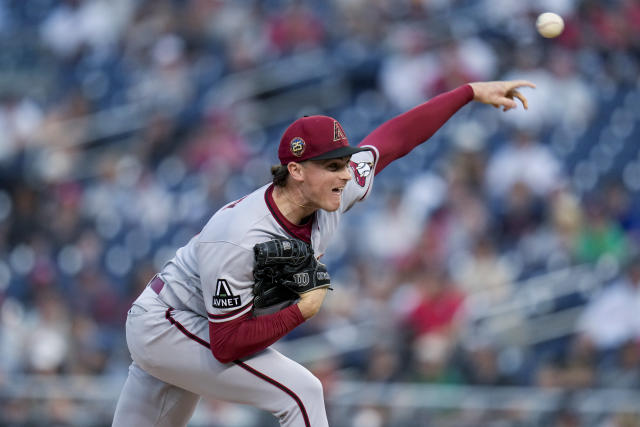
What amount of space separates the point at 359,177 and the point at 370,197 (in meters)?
4.42

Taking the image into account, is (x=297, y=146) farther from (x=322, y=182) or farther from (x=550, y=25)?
(x=550, y=25)

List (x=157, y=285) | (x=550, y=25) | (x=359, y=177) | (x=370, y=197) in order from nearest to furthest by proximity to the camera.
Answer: (x=157, y=285) → (x=359, y=177) → (x=550, y=25) → (x=370, y=197)

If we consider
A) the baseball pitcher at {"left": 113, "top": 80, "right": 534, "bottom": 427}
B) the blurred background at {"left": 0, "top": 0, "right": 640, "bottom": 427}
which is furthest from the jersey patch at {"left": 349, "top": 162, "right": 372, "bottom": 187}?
the blurred background at {"left": 0, "top": 0, "right": 640, "bottom": 427}

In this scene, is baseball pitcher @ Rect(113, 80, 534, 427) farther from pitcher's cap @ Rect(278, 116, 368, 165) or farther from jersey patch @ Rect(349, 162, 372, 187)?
jersey patch @ Rect(349, 162, 372, 187)

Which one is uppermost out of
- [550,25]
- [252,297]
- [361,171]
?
[550,25]

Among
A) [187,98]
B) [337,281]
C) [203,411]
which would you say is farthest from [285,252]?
[187,98]

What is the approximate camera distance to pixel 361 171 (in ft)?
12.7

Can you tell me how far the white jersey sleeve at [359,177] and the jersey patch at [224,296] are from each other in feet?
2.27

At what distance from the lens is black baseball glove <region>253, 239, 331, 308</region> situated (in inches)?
127

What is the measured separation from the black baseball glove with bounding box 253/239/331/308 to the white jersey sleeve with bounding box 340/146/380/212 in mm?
450

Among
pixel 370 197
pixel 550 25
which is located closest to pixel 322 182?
pixel 550 25

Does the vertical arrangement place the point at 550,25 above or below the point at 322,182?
above

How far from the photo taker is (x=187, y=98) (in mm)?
9648

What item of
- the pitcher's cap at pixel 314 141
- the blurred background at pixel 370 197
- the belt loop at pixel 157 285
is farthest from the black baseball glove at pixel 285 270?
the blurred background at pixel 370 197
